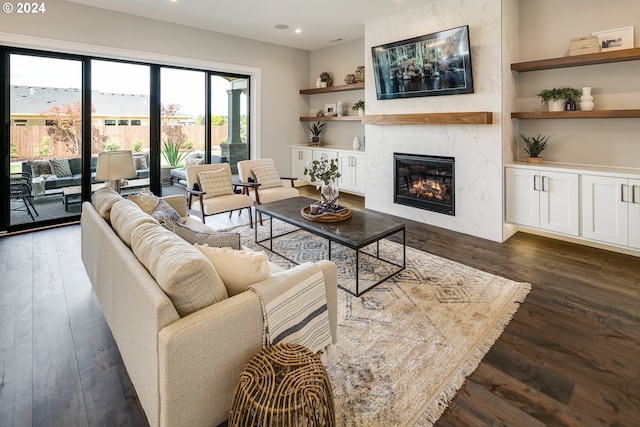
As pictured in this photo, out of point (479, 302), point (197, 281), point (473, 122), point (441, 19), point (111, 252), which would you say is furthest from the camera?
point (441, 19)

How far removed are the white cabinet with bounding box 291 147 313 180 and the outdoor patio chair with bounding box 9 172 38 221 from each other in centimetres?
434

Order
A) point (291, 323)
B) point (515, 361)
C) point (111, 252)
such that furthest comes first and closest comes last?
point (515, 361)
point (111, 252)
point (291, 323)

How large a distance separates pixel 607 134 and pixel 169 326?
15.4 ft

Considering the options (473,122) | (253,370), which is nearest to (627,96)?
(473,122)

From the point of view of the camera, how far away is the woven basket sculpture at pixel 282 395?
123cm

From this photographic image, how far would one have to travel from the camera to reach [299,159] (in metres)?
7.32

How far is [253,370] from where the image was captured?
4.51 ft

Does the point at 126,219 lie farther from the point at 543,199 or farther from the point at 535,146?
the point at 535,146

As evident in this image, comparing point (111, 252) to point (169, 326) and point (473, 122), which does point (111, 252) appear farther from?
point (473, 122)

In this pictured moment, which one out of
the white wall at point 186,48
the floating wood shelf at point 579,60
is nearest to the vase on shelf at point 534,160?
the floating wood shelf at point 579,60

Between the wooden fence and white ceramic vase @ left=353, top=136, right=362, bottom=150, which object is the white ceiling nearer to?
the wooden fence

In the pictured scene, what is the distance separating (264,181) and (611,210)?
405cm

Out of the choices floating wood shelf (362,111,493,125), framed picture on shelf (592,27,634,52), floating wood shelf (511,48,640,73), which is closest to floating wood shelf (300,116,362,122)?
floating wood shelf (362,111,493,125)

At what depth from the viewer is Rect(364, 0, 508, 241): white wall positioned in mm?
4195
